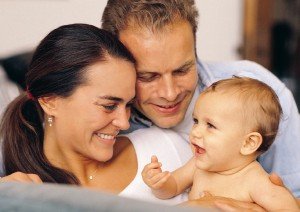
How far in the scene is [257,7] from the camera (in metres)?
3.38

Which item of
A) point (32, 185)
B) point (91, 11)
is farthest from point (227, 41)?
point (32, 185)

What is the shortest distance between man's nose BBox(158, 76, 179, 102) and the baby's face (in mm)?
147

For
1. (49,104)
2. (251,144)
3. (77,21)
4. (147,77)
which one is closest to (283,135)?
(251,144)

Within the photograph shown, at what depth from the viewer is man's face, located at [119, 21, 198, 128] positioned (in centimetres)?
159

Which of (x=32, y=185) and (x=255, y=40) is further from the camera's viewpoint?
(x=255, y=40)

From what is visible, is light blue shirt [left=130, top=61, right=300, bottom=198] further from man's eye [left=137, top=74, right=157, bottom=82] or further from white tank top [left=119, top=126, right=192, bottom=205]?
man's eye [left=137, top=74, right=157, bottom=82]

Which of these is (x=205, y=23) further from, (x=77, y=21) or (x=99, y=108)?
(x=99, y=108)

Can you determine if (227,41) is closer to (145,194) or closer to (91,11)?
(91,11)

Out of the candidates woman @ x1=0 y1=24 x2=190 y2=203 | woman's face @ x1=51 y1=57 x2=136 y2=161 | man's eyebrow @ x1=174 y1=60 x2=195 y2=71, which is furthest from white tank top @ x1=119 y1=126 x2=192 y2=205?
man's eyebrow @ x1=174 y1=60 x2=195 y2=71

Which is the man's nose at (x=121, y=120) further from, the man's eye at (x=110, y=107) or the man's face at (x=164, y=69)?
the man's face at (x=164, y=69)

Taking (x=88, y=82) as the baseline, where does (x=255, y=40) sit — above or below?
below

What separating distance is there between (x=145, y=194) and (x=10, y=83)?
4.51 feet

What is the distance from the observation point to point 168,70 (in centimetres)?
160

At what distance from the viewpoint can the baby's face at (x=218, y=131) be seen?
1440 mm
